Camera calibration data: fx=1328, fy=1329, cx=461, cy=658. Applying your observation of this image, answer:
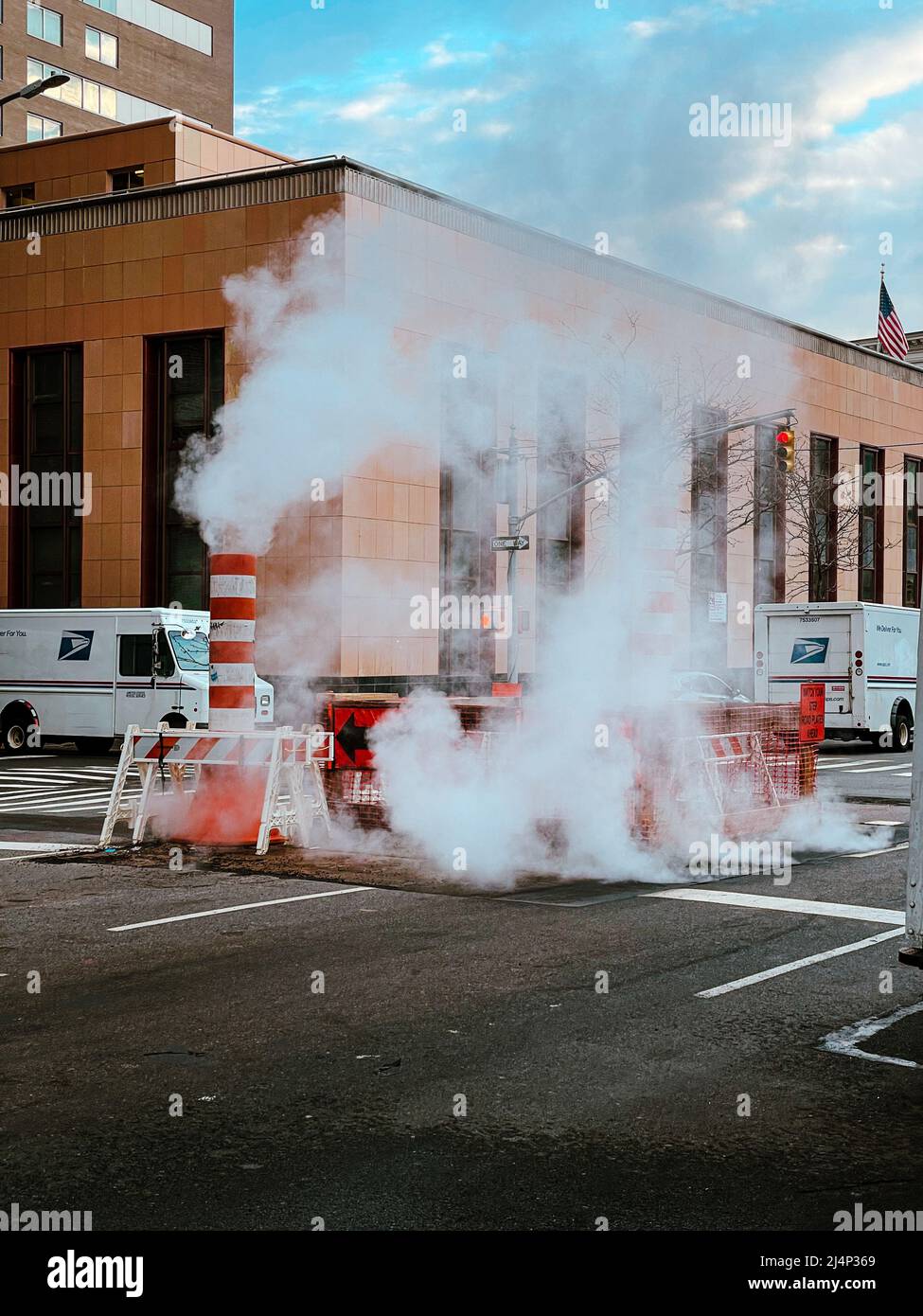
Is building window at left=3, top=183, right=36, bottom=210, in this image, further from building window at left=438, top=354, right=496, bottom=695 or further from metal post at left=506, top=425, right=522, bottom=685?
metal post at left=506, top=425, right=522, bottom=685

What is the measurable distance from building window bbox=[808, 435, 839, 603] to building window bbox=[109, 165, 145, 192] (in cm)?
1992

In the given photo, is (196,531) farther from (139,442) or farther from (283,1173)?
(283,1173)

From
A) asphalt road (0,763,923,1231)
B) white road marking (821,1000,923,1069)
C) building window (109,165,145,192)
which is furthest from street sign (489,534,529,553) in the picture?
building window (109,165,145,192)

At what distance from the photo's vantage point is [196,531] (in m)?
31.5

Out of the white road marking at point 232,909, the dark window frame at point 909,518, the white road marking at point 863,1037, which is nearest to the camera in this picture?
the white road marking at point 863,1037

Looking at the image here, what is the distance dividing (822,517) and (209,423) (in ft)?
64.8

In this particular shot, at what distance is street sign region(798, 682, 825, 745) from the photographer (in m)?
13.8

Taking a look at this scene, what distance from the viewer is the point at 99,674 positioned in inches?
990

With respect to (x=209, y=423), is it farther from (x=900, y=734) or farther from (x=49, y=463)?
(x=900, y=734)

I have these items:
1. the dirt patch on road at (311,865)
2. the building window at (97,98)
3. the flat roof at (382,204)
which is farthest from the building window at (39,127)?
the dirt patch on road at (311,865)

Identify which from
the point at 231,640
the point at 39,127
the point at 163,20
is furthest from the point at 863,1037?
the point at 163,20

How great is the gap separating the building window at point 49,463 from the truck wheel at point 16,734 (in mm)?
7680

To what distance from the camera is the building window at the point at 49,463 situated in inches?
1309

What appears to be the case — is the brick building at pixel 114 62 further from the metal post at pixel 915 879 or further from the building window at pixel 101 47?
the metal post at pixel 915 879
